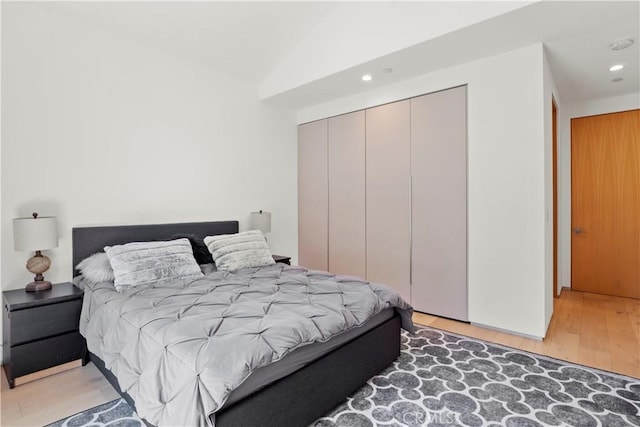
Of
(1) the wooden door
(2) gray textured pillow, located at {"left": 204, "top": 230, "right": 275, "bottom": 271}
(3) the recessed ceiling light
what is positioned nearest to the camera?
(3) the recessed ceiling light

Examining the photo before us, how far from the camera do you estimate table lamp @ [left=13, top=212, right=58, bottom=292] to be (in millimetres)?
2482

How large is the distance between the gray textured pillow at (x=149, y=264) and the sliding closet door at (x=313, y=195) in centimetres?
205

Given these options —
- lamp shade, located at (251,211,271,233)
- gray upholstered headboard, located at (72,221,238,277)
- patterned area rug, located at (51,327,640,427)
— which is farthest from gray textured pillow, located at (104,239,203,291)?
lamp shade, located at (251,211,271,233)

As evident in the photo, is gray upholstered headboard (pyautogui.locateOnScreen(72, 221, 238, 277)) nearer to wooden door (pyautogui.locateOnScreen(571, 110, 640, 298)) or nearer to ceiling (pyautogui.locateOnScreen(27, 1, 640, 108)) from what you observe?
ceiling (pyautogui.locateOnScreen(27, 1, 640, 108))

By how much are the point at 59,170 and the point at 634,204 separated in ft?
20.3

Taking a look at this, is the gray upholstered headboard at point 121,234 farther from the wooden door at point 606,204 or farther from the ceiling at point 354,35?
the wooden door at point 606,204

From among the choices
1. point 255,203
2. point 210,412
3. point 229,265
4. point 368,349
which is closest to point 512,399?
point 368,349

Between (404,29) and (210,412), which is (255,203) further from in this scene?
(210,412)

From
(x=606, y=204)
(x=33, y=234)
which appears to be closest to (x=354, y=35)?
(x=33, y=234)

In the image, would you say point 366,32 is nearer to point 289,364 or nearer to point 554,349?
point 289,364

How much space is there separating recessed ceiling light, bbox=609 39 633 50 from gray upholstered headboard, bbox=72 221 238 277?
4135 mm

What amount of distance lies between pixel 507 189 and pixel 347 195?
1870 mm

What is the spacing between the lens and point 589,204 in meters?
4.52

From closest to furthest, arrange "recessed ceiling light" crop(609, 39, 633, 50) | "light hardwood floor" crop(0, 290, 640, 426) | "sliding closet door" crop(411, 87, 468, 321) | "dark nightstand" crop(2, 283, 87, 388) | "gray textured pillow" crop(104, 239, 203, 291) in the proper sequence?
"light hardwood floor" crop(0, 290, 640, 426)
"dark nightstand" crop(2, 283, 87, 388)
"gray textured pillow" crop(104, 239, 203, 291)
"recessed ceiling light" crop(609, 39, 633, 50)
"sliding closet door" crop(411, 87, 468, 321)
